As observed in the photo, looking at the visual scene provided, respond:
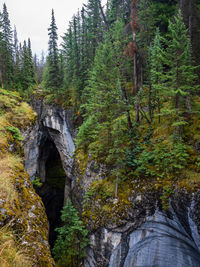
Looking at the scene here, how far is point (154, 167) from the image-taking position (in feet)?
25.0

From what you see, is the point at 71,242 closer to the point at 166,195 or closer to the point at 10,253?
the point at 166,195

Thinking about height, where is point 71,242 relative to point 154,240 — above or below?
below

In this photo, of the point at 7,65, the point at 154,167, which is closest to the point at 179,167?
the point at 154,167

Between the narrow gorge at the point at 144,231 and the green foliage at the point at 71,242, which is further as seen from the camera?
the green foliage at the point at 71,242

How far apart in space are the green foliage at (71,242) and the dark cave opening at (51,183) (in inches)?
444

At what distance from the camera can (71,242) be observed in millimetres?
8914

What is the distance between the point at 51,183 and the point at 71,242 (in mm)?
14881

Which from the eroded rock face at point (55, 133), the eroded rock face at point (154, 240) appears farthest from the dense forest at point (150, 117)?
the eroded rock face at point (55, 133)

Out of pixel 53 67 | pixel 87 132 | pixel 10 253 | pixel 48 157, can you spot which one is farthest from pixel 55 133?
pixel 10 253

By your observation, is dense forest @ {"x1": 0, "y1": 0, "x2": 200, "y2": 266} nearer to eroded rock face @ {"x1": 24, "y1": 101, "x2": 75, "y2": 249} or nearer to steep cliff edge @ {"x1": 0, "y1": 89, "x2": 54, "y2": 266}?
steep cliff edge @ {"x1": 0, "y1": 89, "x2": 54, "y2": 266}

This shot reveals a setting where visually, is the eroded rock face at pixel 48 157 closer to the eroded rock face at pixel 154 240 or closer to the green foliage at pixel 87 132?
the green foliage at pixel 87 132

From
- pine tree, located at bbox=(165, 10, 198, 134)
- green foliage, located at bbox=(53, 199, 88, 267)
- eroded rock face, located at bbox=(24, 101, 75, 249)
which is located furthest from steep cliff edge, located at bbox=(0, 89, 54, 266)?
eroded rock face, located at bbox=(24, 101, 75, 249)

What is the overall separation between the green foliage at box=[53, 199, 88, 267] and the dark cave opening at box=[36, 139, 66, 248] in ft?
37.0

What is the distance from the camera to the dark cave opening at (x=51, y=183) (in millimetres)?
20719
